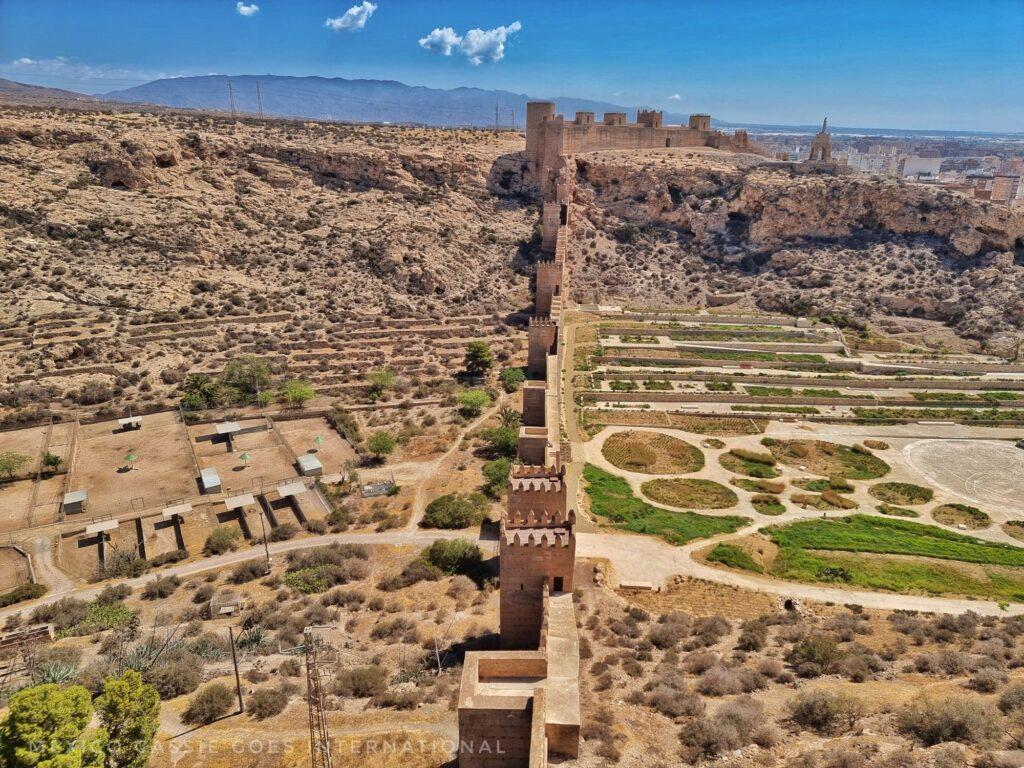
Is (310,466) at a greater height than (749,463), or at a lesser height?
greater

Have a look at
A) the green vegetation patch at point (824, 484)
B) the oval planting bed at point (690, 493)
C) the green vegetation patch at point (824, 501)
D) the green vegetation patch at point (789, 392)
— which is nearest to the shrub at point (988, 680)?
the oval planting bed at point (690, 493)

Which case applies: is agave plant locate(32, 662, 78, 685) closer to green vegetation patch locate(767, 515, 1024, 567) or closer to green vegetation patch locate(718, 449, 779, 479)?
green vegetation patch locate(767, 515, 1024, 567)

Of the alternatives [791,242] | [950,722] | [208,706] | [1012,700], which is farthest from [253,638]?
[791,242]

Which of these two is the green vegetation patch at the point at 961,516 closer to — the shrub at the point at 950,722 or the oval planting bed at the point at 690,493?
the oval planting bed at the point at 690,493

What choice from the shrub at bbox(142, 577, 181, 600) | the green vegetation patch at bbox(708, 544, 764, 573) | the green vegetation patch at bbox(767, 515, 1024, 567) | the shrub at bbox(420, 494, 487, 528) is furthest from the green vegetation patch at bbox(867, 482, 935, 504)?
the shrub at bbox(142, 577, 181, 600)

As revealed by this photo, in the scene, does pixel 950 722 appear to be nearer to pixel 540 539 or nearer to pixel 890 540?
pixel 540 539

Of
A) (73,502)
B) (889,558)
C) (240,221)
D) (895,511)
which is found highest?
(240,221)

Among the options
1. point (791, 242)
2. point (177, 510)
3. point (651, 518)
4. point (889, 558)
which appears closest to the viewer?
point (889, 558)

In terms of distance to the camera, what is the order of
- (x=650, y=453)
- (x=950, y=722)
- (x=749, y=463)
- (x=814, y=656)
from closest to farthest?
(x=950, y=722)
(x=814, y=656)
(x=749, y=463)
(x=650, y=453)
